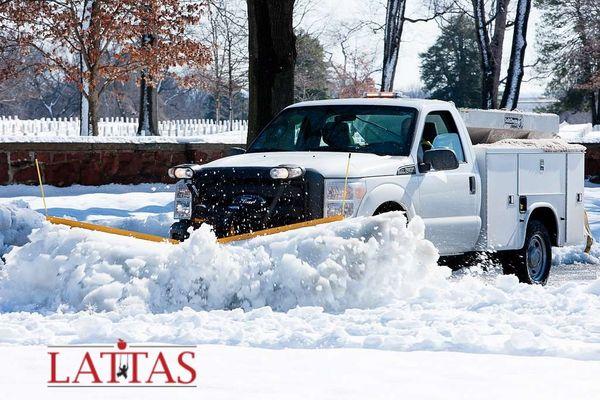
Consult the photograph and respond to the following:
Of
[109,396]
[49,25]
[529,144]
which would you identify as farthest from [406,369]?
[49,25]

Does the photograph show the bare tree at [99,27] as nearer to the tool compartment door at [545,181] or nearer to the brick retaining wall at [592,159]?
the brick retaining wall at [592,159]

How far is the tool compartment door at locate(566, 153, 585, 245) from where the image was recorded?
42.5 feet

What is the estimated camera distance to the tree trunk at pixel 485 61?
31.4 m

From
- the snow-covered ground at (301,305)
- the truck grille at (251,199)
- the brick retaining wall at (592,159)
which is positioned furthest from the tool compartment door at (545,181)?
the brick retaining wall at (592,159)

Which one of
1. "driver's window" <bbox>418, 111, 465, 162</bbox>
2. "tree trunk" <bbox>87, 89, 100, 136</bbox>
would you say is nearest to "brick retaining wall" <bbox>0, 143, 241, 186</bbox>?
"tree trunk" <bbox>87, 89, 100, 136</bbox>

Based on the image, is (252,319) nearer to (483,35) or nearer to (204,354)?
(204,354)

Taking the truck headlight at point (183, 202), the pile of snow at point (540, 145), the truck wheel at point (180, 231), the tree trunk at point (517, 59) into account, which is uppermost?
the tree trunk at point (517, 59)

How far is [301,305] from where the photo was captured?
8.66 metres

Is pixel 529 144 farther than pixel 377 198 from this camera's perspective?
Yes

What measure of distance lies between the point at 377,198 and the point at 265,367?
12.2 feet

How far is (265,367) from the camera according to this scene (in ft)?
21.4

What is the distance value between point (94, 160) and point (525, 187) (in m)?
11.2

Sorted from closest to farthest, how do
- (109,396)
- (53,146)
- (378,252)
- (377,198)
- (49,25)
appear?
1. (109,396)
2. (378,252)
3. (377,198)
4. (53,146)
5. (49,25)

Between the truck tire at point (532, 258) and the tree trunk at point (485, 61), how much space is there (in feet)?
59.3
